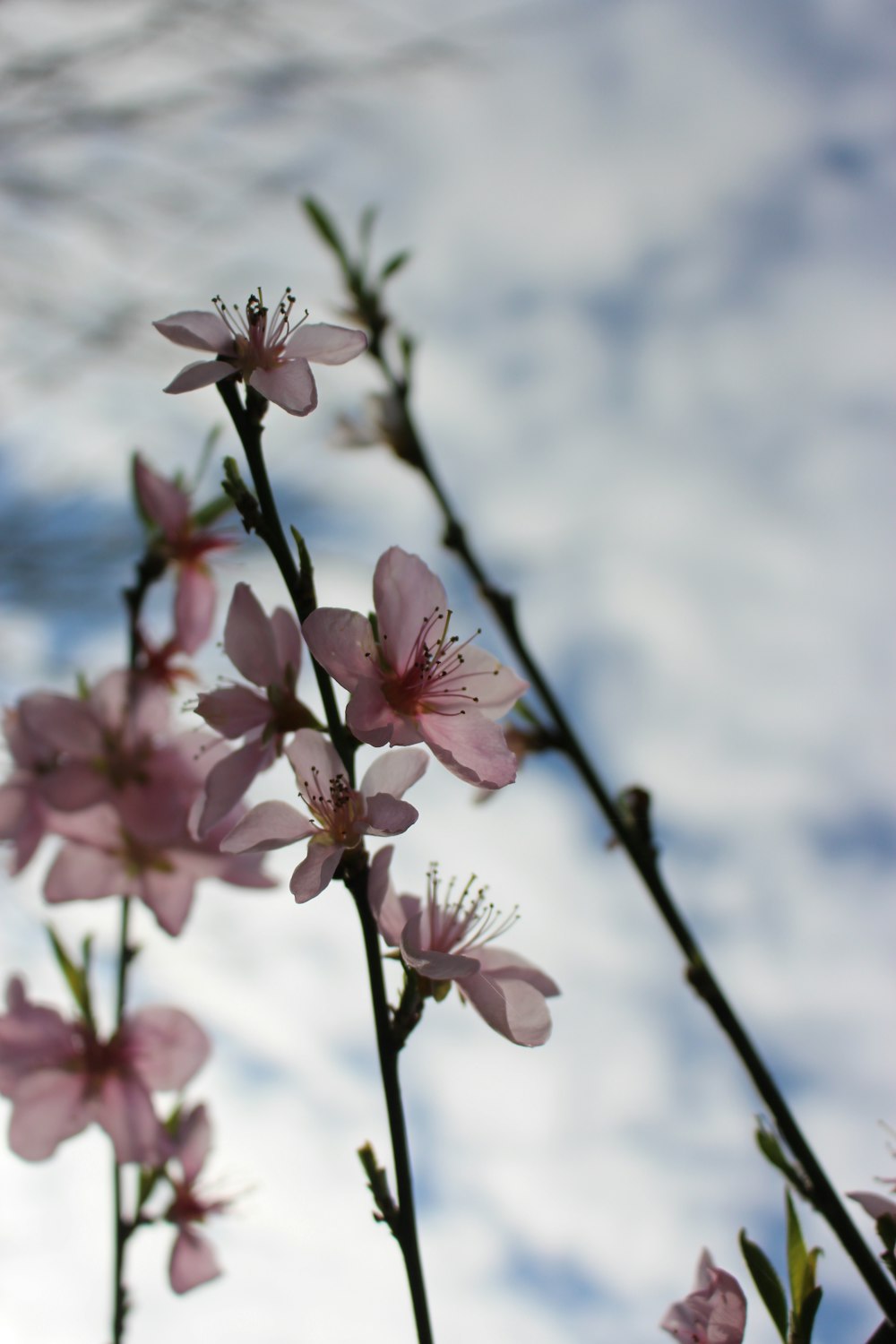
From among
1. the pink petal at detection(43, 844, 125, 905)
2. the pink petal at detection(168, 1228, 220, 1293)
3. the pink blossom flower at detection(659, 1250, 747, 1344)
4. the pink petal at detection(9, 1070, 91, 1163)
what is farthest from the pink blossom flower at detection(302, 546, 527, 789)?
the pink petal at detection(168, 1228, 220, 1293)

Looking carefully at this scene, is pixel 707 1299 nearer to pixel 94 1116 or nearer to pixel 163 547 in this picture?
pixel 94 1116

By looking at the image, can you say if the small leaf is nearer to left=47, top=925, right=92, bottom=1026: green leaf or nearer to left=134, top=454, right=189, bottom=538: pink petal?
left=47, top=925, right=92, bottom=1026: green leaf

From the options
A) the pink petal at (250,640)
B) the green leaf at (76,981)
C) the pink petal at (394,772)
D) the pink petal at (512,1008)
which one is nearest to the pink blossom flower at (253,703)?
the pink petal at (250,640)

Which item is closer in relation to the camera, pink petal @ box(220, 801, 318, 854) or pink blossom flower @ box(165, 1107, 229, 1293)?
pink petal @ box(220, 801, 318, 854)

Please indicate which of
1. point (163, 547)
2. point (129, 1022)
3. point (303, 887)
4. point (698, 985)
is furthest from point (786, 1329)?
point (163, 547)

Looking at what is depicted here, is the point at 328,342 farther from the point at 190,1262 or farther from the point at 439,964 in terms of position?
the point at 190,1262

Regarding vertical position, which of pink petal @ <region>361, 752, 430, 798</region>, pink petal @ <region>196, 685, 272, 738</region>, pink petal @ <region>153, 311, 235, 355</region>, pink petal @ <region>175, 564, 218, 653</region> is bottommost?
pink petal @ <region>361, 752, 430, 798</region>

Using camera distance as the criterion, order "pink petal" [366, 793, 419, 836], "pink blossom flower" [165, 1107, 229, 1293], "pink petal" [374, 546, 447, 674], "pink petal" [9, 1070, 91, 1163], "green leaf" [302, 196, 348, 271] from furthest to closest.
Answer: "green leaf" [302, 196, 348, 271]
"pink blossom flower" [165, 1107, 229, 1293]
"pink petal" [9, 1070, 91, 1163]
"pink petal" [374, 546, 447, 674]
"pink petal" [366, 793, 419, 836]

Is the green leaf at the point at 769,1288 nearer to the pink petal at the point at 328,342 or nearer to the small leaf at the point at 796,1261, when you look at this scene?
the small leaf at the point at 796,1261
